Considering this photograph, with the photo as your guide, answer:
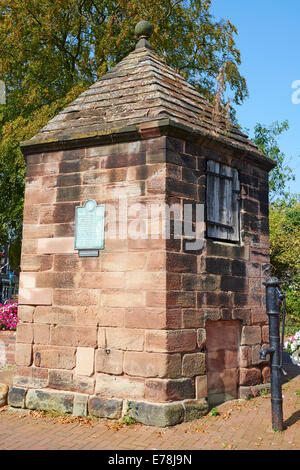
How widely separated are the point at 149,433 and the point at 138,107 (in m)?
4.55

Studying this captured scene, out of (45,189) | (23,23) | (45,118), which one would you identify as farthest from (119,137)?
(23,23)

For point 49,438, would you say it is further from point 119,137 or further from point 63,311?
point 119,137

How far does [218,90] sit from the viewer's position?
7.48 meters

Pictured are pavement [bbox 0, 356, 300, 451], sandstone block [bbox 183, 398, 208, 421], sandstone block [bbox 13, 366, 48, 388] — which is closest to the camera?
pavement [bbox 0, 356, 300, 451]

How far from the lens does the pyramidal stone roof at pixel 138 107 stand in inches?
256

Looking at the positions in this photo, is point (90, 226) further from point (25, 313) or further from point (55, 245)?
point (25, 313)

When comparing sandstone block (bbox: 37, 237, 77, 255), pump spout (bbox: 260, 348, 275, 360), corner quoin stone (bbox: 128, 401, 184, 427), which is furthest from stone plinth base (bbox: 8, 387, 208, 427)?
sandstone block (bbox: 37, 237, 77, 255)

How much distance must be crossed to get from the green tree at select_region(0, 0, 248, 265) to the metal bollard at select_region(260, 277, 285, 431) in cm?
865

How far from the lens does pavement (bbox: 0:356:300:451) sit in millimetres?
4918

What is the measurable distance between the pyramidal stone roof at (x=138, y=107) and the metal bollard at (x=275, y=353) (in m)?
2.57

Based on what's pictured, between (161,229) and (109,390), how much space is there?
231 cm

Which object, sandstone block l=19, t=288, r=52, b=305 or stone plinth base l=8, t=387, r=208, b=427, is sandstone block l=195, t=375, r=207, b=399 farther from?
sandstone block l=19, t=288, r=52, b=305

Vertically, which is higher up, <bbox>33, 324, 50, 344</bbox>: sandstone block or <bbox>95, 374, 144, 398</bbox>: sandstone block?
<bbox>33, 324, 50, 344</bbox>: sandstone block

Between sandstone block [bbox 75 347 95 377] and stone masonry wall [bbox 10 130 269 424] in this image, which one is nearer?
stone masonry wall [bbox 10 130 269 424]
